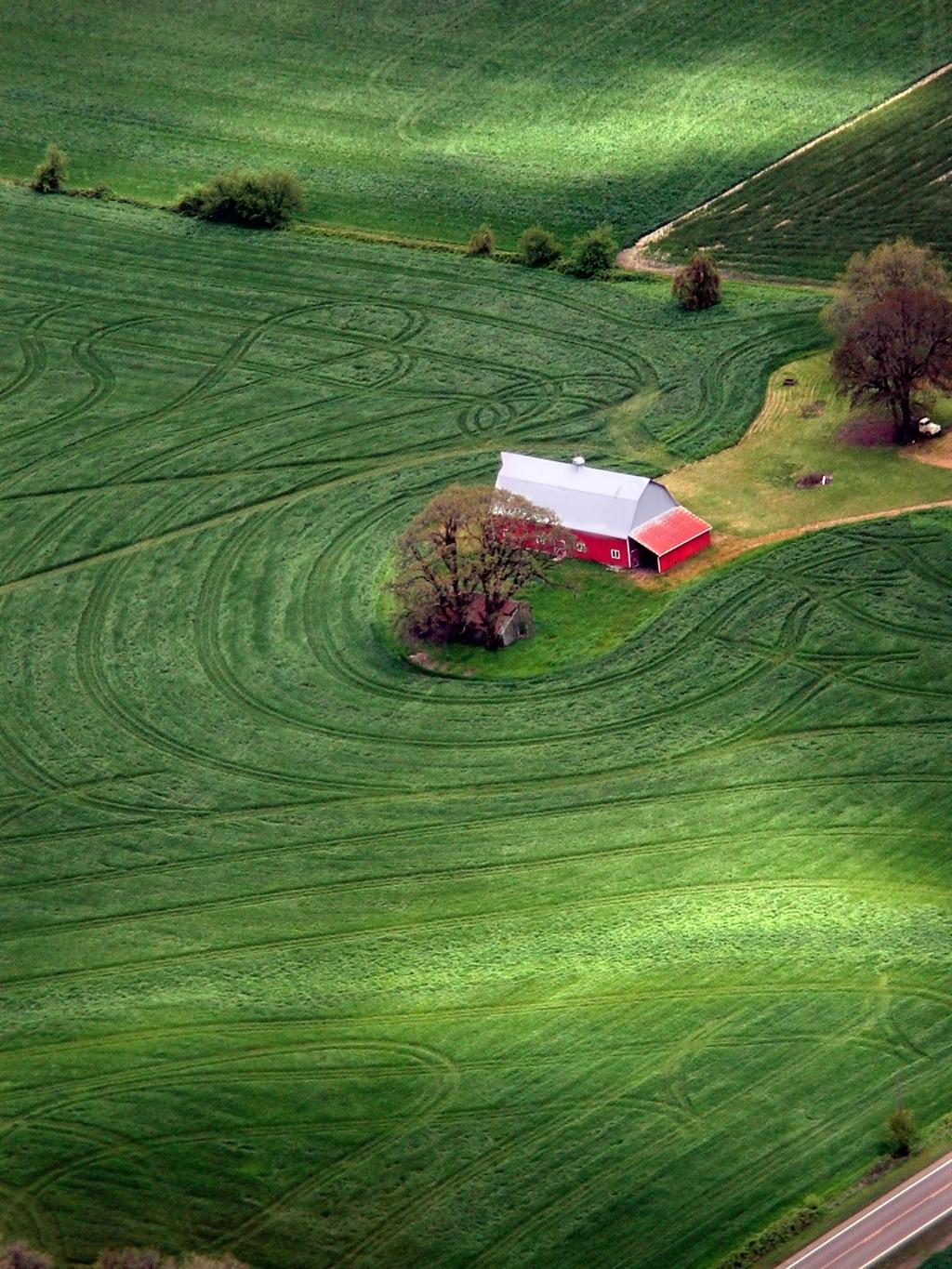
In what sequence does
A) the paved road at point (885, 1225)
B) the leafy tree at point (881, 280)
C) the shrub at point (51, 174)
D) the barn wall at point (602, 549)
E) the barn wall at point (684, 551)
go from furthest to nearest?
the shrub at point (51, 174) < the leafy tree at point (881, 280) < the barn wall at point (602, 549) < the barn wall at point (684, 551) < the paved road at point (885, 1225)

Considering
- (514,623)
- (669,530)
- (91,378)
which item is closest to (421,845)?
(514,623)

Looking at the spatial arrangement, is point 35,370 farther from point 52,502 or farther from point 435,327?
point 435,327

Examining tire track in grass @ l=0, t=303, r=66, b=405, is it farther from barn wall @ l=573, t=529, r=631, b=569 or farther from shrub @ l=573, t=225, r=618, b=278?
barn wall @ l=573, t=529, r=631, b=569

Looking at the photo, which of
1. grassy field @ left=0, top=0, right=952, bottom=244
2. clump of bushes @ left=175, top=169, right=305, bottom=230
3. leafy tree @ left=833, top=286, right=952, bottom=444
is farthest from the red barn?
clump of bushes @ left=175, top=169, right=305, bottom=230

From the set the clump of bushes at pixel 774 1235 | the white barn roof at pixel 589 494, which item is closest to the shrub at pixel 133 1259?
the clump of bushes at pixel 774 1235

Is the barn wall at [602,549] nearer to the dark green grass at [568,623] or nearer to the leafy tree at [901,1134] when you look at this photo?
the dark green grass at [568,623]
